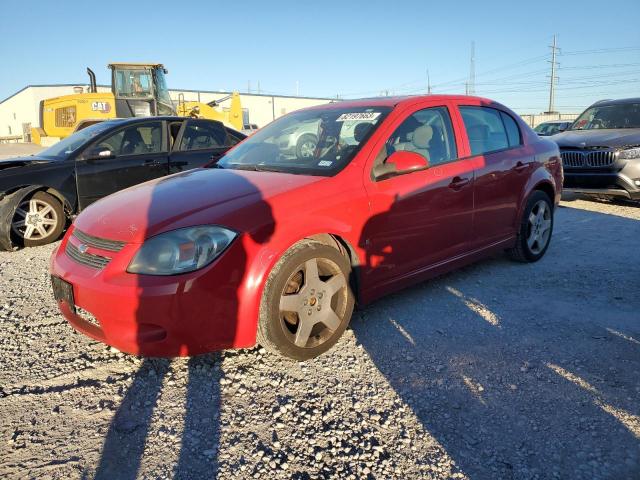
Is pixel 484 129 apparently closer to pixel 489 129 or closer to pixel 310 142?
pixel 489 129

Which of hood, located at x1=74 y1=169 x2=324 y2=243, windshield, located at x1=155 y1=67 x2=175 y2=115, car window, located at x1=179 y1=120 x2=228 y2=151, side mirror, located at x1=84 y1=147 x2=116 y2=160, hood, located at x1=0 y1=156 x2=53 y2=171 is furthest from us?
windshield, located at x1=155 y1=67 x2=175 y2=115

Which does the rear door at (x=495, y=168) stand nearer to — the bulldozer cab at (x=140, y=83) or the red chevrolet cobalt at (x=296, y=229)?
the red chevrolet cobalt at (x=296, y=229)

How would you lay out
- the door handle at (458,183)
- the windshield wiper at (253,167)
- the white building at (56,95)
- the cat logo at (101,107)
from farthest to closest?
1. the white building at (56,95)
2. the cat logo at (101,107)
3. the door handle at (458,183)
4. the windshield wiper at (253,167)

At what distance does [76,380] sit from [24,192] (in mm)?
3849

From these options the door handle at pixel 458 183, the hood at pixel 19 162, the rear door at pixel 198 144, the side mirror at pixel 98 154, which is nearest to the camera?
the door handle at pixel 458 183

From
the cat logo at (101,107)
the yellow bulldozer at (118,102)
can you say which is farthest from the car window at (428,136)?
the cat logo at (101,107)

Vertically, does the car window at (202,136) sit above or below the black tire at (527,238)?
above

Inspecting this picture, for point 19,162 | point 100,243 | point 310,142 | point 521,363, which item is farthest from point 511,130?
point 19,162

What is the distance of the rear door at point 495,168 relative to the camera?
396cm

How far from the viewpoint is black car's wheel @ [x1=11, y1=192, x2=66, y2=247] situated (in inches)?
221

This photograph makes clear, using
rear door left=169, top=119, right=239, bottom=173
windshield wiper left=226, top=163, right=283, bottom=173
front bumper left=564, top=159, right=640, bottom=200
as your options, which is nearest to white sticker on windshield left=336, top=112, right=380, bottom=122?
windshield wiper left=226, top=163, right=283, bottom=173

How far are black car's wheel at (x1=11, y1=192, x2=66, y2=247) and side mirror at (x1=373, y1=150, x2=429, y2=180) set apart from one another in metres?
4.51

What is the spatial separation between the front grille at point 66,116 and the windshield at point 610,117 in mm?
12710

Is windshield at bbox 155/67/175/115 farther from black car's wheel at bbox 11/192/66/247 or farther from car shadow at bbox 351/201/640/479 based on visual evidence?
car shadow at bbox 351/201/640/479
